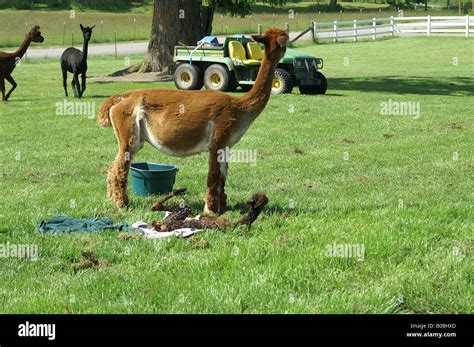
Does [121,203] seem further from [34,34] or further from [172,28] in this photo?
[172,28]

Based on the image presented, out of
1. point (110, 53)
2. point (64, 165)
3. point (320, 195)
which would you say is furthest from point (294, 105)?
point (110, 53)

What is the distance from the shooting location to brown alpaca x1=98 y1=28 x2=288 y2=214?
25.3ft

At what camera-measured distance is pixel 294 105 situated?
18516 mm

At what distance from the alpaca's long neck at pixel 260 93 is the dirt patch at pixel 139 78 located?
17.5m

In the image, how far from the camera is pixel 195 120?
771cm

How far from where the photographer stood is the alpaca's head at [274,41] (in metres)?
7.71

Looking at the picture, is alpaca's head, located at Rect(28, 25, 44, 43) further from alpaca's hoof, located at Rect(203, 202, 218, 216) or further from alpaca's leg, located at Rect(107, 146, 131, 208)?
alpaca's hoof, located at Rect(203, 202, 218, 216)

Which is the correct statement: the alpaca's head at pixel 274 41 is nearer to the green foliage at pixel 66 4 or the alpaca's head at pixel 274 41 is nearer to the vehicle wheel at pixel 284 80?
the vehicle wheel at pixel 284 80

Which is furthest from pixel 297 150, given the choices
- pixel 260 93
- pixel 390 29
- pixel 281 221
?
pixel 390 29

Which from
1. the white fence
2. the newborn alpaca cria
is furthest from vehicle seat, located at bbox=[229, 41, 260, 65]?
the white fence

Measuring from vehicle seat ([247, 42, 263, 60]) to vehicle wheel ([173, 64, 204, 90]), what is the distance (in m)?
1.66

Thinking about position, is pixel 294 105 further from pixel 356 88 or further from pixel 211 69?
pixel 356 88

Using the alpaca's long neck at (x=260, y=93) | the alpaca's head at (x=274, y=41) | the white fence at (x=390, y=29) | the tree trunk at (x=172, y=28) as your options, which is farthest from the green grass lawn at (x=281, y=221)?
the white fence at (x=390, y=29)
